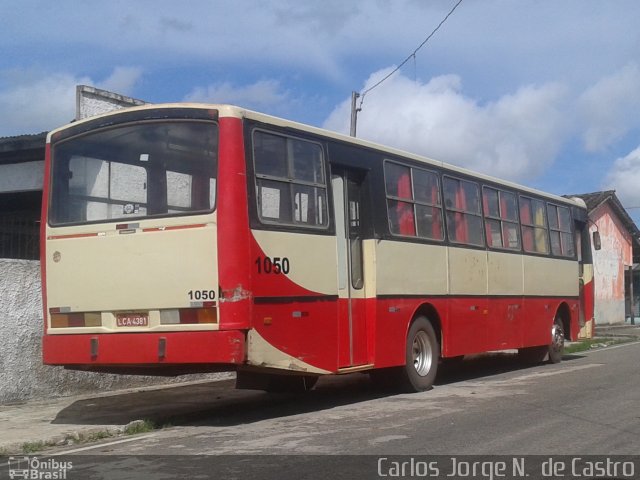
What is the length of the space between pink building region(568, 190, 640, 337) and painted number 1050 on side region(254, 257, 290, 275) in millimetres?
26445

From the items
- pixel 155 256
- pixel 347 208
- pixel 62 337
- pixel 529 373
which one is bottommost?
pixel 529 373

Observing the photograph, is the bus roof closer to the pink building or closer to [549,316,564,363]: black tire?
[549,316,564,363]: black tire

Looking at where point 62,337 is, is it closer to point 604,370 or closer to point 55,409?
point 55,409

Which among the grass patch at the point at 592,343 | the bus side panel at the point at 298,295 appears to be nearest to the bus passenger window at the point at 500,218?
the bus side panel at the point at 298,295

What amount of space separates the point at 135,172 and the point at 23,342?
3.59m

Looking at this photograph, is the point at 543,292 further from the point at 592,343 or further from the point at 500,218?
the point at 592,343

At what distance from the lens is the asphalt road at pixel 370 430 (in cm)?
709

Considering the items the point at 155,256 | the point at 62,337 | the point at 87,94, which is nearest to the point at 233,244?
the point at 155,256

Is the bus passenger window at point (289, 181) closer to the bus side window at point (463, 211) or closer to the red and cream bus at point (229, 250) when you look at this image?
the red and cream bus at point (229, 250)

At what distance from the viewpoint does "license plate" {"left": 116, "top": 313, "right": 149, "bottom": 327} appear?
29.0 feet

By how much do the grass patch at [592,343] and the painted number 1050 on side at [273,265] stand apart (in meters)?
12.5

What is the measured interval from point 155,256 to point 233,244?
0.96m

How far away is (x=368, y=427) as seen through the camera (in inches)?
346

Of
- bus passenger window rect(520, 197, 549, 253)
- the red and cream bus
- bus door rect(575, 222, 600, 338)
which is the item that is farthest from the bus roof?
bus door rect(575, 222, 600, 338)
